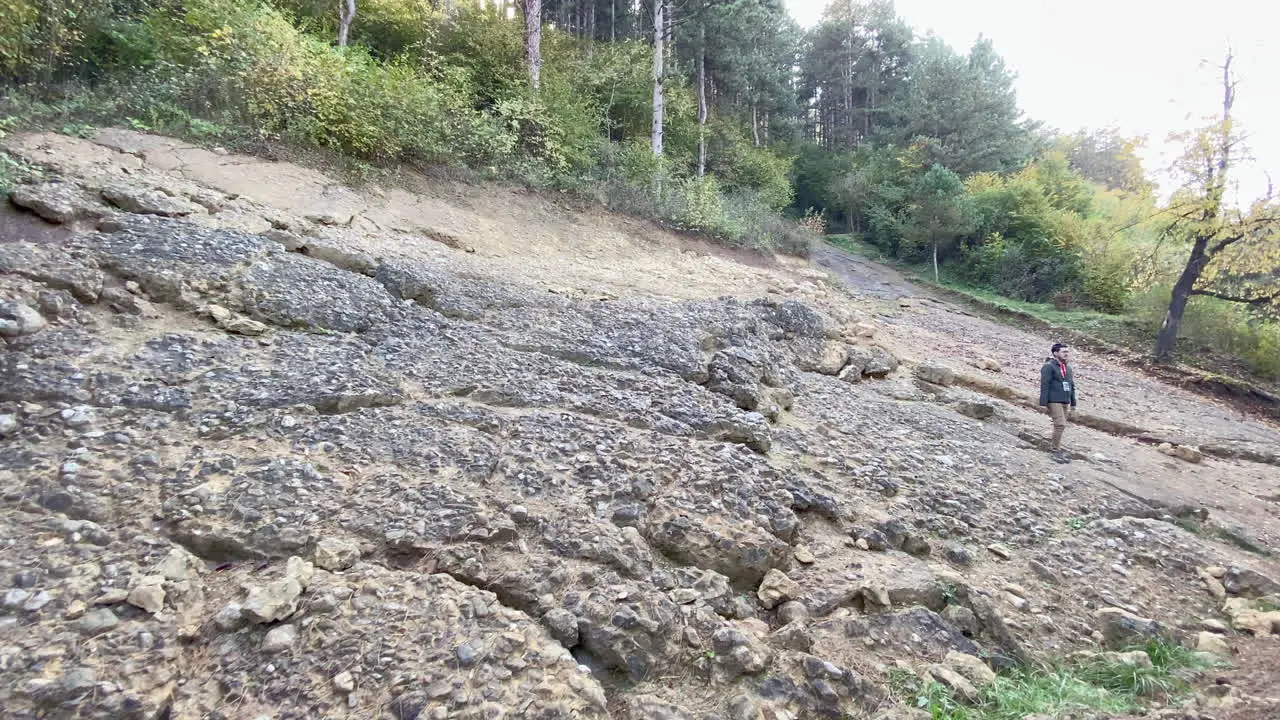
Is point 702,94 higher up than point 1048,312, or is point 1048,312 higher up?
point 702,94

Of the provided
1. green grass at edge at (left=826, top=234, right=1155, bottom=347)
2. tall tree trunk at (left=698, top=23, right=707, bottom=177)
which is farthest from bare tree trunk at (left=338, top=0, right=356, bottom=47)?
green grass at edge at (left=826, top=234, right=1155, bottom=347)

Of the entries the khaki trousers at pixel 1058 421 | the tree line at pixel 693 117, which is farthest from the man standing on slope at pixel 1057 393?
the tree line at pixel 693 117

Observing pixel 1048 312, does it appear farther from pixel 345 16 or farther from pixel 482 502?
pixel 345 16

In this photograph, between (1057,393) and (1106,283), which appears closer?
(1057,393)

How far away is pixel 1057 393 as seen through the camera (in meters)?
6.32

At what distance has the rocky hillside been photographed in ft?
7.43

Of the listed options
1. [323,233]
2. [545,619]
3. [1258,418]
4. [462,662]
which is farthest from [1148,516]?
[323,233]

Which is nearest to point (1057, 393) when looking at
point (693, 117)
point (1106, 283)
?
point (1106, 283)

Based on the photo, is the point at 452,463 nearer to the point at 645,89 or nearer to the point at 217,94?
the point at 217,94

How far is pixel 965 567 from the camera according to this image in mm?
3801

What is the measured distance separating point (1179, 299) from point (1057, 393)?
9153mm

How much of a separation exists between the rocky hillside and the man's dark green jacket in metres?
0.49

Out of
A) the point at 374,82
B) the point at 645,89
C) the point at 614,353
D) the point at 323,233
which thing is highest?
the point at 645,89

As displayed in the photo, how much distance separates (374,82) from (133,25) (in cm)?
337
